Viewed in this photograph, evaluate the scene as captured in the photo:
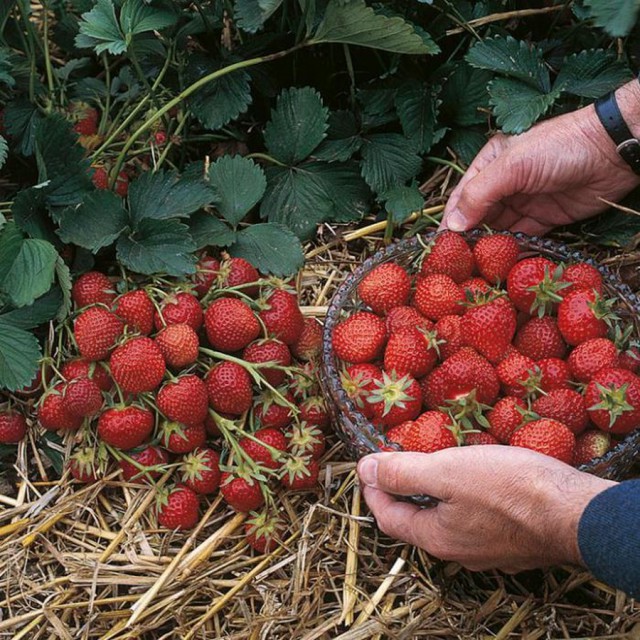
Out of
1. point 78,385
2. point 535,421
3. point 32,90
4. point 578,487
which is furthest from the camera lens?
point 32,90

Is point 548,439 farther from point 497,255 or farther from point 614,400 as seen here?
point 497,255

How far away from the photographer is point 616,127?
1314 millimetres

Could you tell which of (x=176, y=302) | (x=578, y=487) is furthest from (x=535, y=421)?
(x=176, y=302)

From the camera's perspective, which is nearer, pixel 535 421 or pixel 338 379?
pixel 535 421

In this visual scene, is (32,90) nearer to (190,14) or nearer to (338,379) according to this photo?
(190,14)

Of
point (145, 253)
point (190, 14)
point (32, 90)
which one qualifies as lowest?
point (145, 253)

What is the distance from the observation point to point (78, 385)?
3.87 ft

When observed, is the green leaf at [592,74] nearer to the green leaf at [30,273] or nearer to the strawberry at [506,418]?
the strawberry at [506,418]

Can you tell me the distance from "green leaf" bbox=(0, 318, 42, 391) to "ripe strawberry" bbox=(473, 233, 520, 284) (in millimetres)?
686

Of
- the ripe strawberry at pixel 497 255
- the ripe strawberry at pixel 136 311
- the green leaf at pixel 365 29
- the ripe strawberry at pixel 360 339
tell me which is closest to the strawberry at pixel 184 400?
the ripe strawberry at pixel 136 311

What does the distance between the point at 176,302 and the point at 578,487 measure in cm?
62

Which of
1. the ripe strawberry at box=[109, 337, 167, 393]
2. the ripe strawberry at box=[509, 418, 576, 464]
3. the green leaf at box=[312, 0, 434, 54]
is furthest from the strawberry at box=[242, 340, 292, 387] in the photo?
the green leaf at box=[312, 0, 434, 54]

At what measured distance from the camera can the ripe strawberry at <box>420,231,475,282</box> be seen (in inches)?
50.0

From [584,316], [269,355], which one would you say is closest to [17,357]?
[269,355]
